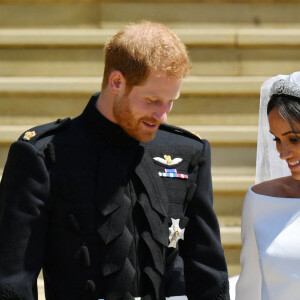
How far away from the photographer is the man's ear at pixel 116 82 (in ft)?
11.1

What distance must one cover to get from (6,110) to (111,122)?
340cm

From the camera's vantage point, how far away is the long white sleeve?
3898 millimetres

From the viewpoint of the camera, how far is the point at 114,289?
3422mm

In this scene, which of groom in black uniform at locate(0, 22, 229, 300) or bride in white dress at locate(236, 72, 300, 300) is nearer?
groom in black uniform at locate(0, 22, 229, 300)

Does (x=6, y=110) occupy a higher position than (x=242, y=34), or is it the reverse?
(x=242, y=34)

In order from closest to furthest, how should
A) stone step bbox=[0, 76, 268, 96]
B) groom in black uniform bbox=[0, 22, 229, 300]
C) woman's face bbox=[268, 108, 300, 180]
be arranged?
groom in black uniform bbox=[0, 22, 229, 300] → woman's face bbox=[268, 108, 300, 180] → stone step bbox=[0, 76, 268, 96]

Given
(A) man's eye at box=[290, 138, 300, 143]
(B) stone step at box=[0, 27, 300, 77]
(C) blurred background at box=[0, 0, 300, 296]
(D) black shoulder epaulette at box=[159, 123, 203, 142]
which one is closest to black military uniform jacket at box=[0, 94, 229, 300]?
(D) black shoulder epaulette at box=[159, 123, 203, 142]

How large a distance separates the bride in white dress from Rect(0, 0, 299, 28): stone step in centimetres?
277

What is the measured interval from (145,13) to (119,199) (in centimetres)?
352

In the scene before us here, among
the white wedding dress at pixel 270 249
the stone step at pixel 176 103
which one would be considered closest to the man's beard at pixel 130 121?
the white wedding dress at pixel 270 249

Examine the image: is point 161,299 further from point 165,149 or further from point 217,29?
point 217,29

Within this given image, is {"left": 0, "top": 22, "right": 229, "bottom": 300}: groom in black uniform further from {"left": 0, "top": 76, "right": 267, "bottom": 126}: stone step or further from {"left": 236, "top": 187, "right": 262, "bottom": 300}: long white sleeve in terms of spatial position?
{"left": 0, "top": 76, "right": 267, "bottom": 126}: stone step

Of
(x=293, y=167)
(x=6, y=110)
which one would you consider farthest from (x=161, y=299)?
(x=6, y=110)

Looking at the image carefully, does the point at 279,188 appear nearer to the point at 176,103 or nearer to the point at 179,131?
the point at 179,131
